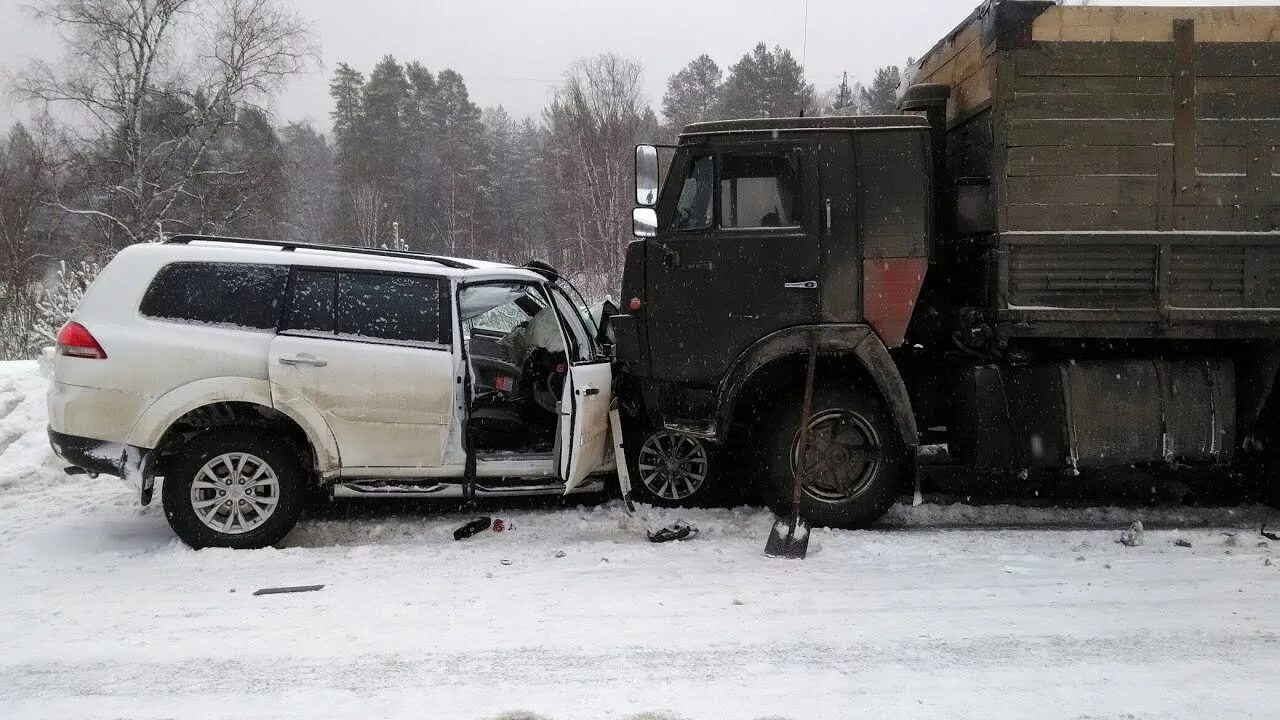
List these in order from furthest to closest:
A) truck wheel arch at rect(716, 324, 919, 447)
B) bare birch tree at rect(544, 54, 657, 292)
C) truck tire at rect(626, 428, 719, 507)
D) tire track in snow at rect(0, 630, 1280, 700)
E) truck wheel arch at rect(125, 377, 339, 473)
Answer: bare birch tree at rect(544, 54, 657, 292)
truck tire at rect(626, 428, 719, 507)
truck wheel arch at rect(716, 324, 919, 447)
truck wheel arch at rect(125, 377, 339, 473)
tire track in snow at rect(0, 630, 1280, 700)

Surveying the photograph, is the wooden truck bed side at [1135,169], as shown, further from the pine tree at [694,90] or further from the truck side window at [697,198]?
the pine tree at [694,90]

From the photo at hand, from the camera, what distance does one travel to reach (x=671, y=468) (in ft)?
19.6

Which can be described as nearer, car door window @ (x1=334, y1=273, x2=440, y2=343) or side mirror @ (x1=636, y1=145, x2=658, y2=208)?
side mirror @ (x1=636, y1=145, x2=658, y2=208)

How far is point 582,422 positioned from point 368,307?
1767 mm

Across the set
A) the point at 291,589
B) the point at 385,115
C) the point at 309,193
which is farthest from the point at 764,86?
the point at 291,589

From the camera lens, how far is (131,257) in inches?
210

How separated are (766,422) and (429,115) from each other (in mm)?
46634

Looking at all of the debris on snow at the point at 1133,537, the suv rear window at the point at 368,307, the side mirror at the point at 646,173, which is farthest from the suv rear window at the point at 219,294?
the debris on snow at the point at 1133,537

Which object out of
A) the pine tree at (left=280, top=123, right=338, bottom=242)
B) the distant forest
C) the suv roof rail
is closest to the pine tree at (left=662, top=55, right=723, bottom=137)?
the distant forest

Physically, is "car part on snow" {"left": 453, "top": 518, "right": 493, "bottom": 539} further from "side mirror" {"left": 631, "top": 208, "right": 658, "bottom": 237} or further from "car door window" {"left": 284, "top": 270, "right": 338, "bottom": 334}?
"side mirror" {"left": 631, "top": 208, "right": 658, "bottom": 237}

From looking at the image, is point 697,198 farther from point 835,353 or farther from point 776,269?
point 835,353

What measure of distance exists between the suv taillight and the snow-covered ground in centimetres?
136

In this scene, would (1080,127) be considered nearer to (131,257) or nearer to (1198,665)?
(1198,665)

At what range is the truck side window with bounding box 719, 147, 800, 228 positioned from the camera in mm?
5445
